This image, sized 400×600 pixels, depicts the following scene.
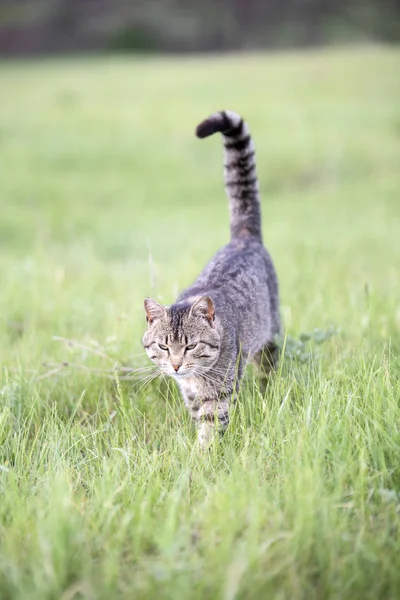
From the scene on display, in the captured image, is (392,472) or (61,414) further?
(61,414)

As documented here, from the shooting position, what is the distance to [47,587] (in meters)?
1.71

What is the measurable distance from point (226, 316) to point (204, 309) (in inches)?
11.8

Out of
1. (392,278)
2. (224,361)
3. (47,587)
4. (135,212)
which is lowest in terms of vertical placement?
(47,587)

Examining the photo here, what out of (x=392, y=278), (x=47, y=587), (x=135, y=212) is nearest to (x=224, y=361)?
(x=47, y=587)

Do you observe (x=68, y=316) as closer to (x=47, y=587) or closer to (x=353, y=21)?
(x=47, y=587)

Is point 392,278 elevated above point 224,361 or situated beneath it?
elevated above

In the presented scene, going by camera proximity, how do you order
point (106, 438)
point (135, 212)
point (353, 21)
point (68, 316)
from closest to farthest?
1. point (106, 438)
2. point (68, 316)
3. point (135, 212)
4. point (353, 21)

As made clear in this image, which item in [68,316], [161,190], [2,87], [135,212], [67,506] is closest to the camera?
[67,506]

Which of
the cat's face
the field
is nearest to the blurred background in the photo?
the field

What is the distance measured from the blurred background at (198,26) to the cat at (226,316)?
31987 mm

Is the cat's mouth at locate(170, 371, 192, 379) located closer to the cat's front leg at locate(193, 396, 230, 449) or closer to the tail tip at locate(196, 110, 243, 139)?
the cat's front leg at locate(193, 396, 230, 449)

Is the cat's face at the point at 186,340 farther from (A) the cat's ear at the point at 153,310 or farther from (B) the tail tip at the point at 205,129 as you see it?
Answer: (B) the tail tip at the point at 205,129

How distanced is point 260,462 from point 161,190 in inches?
525

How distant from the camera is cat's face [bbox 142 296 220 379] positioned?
3012 mm
